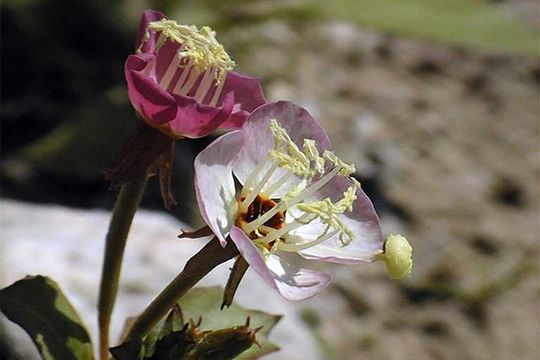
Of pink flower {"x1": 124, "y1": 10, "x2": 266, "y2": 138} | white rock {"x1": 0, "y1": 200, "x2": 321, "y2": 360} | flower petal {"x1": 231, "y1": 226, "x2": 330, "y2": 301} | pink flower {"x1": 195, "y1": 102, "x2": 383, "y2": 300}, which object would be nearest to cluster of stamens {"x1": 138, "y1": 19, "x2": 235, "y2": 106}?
pink flower {"x1": 124, "y1": 10, "x2": 266, "y2": 138}

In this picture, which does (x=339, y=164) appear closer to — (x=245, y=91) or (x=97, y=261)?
(x=245, y=91)

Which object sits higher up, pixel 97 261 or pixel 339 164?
pixel 339 164

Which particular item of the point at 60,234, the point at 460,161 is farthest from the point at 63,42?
the point at 460,161

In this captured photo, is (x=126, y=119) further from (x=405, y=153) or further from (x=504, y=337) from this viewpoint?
(x=504, y=337)

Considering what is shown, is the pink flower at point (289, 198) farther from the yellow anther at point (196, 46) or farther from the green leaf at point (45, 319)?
the green leaf at point (45, 319)

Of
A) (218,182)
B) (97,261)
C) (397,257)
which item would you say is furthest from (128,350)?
(97,261)

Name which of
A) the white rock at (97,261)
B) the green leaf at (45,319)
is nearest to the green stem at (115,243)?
the green leaf at (45,319)
